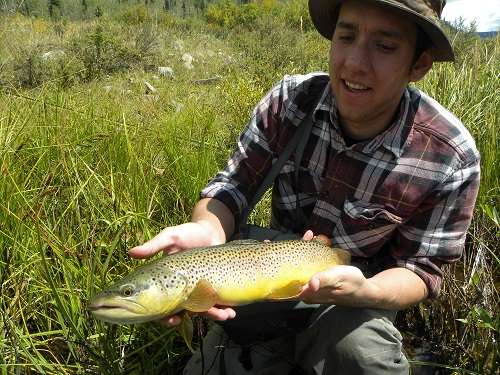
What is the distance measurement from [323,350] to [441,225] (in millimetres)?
749

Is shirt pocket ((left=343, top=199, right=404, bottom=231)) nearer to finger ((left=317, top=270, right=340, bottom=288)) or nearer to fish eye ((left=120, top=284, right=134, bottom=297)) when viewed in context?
finger ((left=317, top=270, right=340, bottom=288))

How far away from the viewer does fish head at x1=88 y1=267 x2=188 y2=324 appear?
1604 mm

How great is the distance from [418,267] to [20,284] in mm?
1758

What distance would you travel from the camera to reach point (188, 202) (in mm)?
3164

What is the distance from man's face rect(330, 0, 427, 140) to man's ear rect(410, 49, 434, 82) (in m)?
0.01

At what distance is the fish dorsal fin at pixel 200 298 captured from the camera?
1766 millimetres

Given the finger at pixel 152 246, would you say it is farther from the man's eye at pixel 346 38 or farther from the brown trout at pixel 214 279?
the man's eye at pixel 346 38

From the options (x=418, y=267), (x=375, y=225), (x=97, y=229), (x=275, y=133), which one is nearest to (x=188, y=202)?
(x=97, y=229)

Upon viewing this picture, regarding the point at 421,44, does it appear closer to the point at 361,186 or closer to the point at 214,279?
the point at 361,186

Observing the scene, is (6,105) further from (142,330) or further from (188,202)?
(142,330)

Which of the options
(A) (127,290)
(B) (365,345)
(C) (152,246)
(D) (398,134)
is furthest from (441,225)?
(A) (127,290)

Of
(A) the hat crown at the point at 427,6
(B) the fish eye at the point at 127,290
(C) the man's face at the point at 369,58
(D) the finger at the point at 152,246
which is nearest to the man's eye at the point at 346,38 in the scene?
(C) the man's face at the point at 369,58

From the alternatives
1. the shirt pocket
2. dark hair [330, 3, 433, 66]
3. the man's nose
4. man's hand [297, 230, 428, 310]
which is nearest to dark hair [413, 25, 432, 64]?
dark hair [330, 3, 433, 66]

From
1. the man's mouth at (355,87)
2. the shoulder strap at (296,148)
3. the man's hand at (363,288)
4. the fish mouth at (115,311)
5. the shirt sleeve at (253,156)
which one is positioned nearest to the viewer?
the fish mouth at (115,311)
